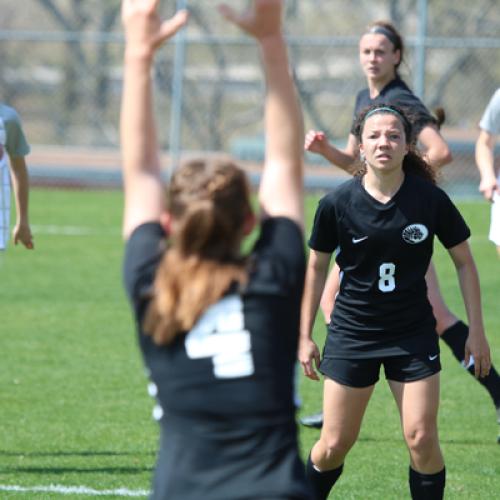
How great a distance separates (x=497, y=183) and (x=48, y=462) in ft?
9.76

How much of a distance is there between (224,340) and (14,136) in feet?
12.4

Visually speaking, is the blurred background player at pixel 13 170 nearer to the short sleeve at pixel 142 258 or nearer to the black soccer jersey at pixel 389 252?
the black soccer jersey at pixel 389 252

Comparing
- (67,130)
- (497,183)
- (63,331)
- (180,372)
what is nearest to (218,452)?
(180,372)

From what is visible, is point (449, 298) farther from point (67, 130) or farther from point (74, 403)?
point (67, 130)

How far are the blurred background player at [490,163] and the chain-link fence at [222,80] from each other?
12.3 m

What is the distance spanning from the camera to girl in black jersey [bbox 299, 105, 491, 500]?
4.77 metres

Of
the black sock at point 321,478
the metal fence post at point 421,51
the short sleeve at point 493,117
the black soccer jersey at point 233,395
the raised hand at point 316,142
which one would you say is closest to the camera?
the black soccer jersey at point 233,395

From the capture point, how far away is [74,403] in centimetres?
728

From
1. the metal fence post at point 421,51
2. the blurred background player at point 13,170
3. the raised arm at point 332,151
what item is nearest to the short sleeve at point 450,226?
the raised arm at point 332,151

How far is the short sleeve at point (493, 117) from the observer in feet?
22.9

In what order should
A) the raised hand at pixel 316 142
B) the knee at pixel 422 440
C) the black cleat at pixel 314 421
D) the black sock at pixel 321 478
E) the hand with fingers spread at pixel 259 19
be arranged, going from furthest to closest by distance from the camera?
the black cleat at pixel 314 421, the raised hand at pixel 316 142, the black sock at pixel 321 478, the knee at pixel 422 440, the hand with fingers spread at pixel 259 19

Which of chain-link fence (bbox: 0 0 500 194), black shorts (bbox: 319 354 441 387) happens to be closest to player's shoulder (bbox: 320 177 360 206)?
black shorts (bbox: 319 354 441 387)

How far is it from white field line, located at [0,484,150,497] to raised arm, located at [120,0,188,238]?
2.68 meters

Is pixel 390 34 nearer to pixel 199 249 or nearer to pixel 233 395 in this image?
pixel 199 249
